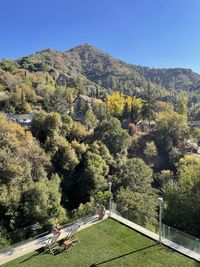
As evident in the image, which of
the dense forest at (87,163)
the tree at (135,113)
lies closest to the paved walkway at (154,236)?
the dense forest at (87,163)

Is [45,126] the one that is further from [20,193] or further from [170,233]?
[170,233]

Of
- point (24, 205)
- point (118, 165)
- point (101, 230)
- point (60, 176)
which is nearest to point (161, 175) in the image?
point (118, 165)

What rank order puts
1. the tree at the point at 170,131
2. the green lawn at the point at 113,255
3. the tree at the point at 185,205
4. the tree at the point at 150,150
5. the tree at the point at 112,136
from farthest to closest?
the tree at the point at 170,131 → the tree at the point at 150,150 → the tree at the point at 112,136 → the tree at the point at 185,205 → the green lawn at the point at 113,255

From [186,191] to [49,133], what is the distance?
61.9 ft

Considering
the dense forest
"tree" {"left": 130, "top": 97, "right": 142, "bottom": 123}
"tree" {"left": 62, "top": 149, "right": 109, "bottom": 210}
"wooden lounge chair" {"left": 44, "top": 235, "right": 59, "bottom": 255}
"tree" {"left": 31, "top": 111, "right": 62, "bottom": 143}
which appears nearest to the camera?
"wooden lounge chair" {"left": 44, "top": 235, "right": 59, "bottom": 255}

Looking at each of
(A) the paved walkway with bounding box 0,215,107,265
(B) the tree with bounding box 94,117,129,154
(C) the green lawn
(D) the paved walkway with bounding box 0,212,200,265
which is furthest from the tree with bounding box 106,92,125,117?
(C) the green lawn

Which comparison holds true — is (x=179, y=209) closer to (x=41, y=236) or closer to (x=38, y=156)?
(x=41, y=236)

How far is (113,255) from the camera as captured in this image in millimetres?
14078

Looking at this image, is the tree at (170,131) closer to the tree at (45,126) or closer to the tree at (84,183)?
the tree at (84,183)

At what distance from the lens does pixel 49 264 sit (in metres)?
13.5

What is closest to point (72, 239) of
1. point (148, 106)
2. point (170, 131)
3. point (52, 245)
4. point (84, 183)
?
point (52, 245)

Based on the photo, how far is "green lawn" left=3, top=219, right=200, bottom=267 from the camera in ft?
44.1

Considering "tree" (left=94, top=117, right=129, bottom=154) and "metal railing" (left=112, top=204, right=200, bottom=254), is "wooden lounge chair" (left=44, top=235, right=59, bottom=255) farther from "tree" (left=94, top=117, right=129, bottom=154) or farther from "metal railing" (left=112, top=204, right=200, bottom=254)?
"tree" (left=94, top=117, right=129, bottom=154)

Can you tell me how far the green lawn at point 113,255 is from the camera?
13.5m
